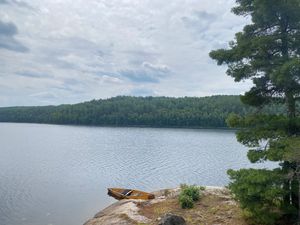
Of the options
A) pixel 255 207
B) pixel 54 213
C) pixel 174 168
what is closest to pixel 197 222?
pixel 255 207

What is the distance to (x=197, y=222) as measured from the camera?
50.1ft

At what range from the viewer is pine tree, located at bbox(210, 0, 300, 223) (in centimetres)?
1292

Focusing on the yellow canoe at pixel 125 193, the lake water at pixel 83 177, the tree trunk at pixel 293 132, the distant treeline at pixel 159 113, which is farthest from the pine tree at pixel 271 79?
the distant treeline at pixel 159 113

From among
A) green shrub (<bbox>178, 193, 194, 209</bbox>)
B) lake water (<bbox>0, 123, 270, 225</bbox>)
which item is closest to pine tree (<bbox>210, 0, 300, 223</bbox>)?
green shrub (<bbox>178, 193, 194, 209</bbox>)

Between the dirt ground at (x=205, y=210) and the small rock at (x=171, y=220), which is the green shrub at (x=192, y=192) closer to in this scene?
the dirt ground at (x=205, y=210)

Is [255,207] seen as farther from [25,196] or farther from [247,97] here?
[25,196]

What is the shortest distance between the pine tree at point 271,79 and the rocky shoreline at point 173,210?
8.42 ft

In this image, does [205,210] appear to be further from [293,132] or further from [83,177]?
[83,177]

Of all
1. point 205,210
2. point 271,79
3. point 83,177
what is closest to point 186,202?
point 205,210

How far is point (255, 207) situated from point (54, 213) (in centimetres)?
1719

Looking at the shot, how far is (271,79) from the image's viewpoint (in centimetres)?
1374

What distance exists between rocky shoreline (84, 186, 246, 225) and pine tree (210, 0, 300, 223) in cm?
257

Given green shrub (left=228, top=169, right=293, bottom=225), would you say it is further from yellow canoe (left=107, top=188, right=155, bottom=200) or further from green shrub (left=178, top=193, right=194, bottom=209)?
yellow canoe (left=107, top=188, right=155, bottom=200)

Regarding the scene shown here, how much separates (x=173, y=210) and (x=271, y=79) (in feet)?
27.2
